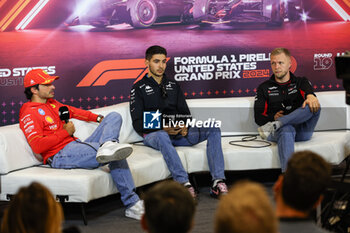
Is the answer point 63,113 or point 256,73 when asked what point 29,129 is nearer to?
point 63,113

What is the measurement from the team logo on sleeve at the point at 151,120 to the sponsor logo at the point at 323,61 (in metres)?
2.50

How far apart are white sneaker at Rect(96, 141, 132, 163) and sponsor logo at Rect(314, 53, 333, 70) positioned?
331 cm

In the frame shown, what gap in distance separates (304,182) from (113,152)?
81.5 inches

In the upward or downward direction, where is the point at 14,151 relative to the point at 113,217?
upward

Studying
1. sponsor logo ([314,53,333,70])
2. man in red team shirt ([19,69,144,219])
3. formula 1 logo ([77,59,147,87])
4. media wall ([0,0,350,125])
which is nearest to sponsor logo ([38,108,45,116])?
man in red team shirt ([19,69,144,219])

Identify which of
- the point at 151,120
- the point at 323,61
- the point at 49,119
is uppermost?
the point at 323,61

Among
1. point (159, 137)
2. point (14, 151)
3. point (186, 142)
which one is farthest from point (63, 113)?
point (186, 142)

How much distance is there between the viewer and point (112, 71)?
19.2 ft

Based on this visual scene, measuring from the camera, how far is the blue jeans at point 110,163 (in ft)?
12.9

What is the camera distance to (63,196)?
381cm

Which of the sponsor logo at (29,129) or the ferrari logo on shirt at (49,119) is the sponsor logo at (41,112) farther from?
the sponsor logo at (29,129)

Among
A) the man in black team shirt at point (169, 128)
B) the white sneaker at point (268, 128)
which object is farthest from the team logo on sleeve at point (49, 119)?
the white sneaker at point (268, 128)

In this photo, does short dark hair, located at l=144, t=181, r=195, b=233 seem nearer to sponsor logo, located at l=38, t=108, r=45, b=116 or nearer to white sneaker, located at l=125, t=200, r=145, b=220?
white sneaker, located at l=125, t=200, r=145, b=220

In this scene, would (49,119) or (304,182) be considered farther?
(49,119)
